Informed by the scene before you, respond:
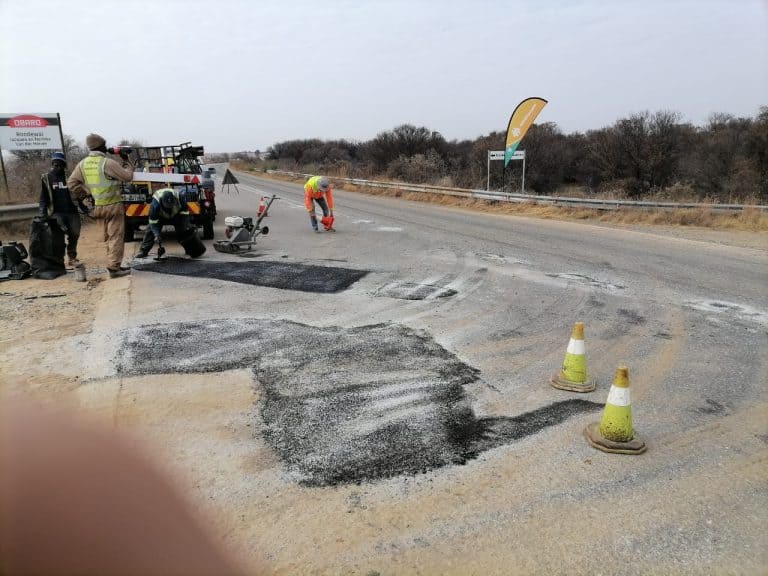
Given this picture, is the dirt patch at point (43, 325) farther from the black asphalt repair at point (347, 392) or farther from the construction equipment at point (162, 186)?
the construction equipment at point (162, 186)

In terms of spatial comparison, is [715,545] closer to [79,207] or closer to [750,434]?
[750,434]

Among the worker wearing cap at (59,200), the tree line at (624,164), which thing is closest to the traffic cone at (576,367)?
the worker wearing cap at (59,200)

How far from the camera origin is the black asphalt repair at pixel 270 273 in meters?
A: 8.23

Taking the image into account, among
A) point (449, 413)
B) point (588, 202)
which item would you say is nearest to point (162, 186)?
point (449, 413)

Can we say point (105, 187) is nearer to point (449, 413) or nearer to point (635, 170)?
point (449, 413)

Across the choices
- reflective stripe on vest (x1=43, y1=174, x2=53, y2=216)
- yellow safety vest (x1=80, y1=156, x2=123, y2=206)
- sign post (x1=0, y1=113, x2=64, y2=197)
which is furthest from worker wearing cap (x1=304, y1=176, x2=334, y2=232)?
sign post (x1=0, y1=113, x2=64, y2=197)

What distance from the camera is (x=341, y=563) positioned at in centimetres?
263

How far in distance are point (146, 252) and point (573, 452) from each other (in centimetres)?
879

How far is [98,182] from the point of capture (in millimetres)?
8477

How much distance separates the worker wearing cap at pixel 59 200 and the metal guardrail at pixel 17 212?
4.07m

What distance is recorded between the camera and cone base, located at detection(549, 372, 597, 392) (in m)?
4.55

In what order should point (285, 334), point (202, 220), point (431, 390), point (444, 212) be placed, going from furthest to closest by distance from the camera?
point (444, 212), point (202, 220), point (285, 334), point (431, 390)

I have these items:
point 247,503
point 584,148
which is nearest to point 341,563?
point 247,503

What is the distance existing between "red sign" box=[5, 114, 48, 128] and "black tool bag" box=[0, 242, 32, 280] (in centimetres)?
772
